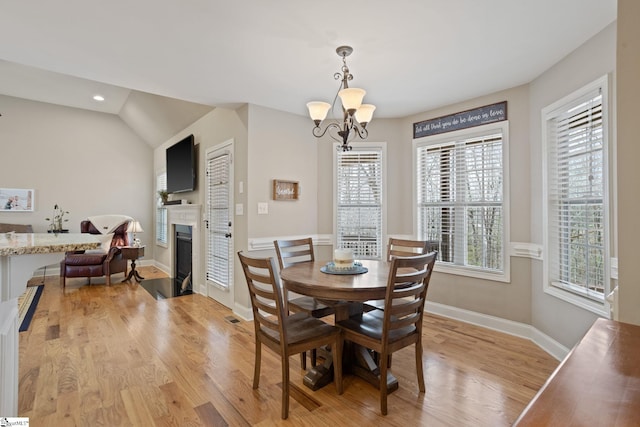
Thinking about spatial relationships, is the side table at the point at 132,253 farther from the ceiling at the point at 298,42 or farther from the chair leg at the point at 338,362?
the chair leg at the point at 338,362

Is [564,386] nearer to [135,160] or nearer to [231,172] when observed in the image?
[231,172]

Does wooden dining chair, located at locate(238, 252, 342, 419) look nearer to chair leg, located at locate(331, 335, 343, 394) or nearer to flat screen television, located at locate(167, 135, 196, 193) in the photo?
chair leg, located at locate(331, 335, 343, 394)

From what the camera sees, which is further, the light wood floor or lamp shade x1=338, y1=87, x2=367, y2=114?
lamp shade x1=338, y1=87, x2=367, y2=114

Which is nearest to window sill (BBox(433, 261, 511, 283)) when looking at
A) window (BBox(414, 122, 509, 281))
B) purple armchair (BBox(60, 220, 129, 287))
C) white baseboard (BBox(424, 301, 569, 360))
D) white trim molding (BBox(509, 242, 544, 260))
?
window (BBox(414, 122, 509, 281))

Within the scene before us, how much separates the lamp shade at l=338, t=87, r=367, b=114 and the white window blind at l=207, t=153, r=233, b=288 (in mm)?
2044

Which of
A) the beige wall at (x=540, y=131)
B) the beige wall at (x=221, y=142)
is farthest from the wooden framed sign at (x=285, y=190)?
the beige wall at (x=540, y=131)

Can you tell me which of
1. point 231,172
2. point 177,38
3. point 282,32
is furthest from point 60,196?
point 282,32

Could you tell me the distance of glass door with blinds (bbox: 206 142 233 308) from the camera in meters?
3.83

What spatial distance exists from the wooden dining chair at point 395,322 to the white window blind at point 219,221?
2.20m

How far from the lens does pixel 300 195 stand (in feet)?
12.8

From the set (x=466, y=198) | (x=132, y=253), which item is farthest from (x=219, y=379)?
(x=132, y=253)

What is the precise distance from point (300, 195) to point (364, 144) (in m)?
1.05

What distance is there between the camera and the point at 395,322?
1.88 metres

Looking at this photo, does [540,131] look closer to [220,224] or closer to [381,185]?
[381,185]
